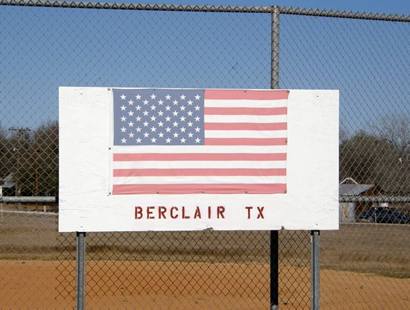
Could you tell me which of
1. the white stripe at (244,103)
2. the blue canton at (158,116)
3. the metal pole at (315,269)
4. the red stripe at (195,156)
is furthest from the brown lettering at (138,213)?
the metal pole at (315,269)

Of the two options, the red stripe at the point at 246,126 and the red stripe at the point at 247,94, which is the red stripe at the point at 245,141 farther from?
the red stripe at the point at 247,94

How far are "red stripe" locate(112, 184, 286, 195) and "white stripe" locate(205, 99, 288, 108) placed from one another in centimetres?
66

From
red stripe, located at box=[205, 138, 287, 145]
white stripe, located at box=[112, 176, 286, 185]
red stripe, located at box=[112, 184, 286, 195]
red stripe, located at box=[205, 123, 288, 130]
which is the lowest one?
red stripe, located at box=[112, 184, 286, 195]

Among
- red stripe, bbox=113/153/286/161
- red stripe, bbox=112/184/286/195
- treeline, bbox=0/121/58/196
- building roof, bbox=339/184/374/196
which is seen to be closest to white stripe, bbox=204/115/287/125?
red stripe, bbox=113/153/286/161

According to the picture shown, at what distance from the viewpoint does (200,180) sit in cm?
559

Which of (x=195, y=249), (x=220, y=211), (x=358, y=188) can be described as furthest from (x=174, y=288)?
(x=195, y=249)

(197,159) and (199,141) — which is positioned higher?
(199,141)

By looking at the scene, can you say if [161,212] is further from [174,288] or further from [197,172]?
[174,288]

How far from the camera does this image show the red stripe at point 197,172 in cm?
550

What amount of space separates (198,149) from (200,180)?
0.25 meters

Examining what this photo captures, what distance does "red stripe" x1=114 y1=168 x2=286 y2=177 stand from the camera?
5500 mm

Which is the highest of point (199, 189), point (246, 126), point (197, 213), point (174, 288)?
point (246, 126)

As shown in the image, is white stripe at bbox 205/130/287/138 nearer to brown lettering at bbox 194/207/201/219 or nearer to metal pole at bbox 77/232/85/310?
brown lettering at bbox 194/207/201/219

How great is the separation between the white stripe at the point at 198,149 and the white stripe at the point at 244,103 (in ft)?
1.10
